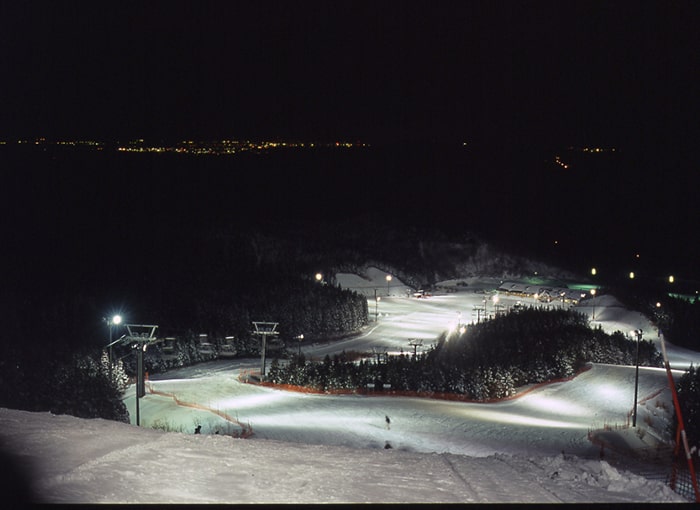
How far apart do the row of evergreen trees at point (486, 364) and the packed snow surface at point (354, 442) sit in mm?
1312

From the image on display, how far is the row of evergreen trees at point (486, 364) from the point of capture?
32.5 m

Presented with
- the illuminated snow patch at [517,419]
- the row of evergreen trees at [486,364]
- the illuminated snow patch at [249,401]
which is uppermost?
the row of evergreen trees at [486,364]

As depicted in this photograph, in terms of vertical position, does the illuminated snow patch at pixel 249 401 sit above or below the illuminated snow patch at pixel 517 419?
above

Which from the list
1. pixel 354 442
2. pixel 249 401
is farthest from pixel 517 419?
pixel 249 401

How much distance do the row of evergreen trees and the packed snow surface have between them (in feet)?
4.30

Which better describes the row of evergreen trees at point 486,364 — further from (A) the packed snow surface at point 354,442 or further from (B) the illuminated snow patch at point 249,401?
(B) the illuminated snow patch at point 249,401

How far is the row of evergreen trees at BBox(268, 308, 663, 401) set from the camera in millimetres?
32469

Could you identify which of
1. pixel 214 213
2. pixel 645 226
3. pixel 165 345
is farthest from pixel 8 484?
pixel 645 226

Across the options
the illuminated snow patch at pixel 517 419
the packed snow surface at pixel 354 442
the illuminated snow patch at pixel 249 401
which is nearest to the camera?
the packed snow surface at pixel 354 442

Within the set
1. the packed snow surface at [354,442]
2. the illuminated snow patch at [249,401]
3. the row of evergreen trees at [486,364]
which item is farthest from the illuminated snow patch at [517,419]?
the illuminated snow patch at [249,401]

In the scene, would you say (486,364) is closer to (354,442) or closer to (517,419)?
(517,419)

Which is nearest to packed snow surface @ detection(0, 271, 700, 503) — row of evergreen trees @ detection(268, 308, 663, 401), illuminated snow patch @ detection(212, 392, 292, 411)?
illuminated snow patch @ detection(212, 392, 292, 411)

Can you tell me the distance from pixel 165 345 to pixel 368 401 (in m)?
23.7

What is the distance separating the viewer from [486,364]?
112ft
